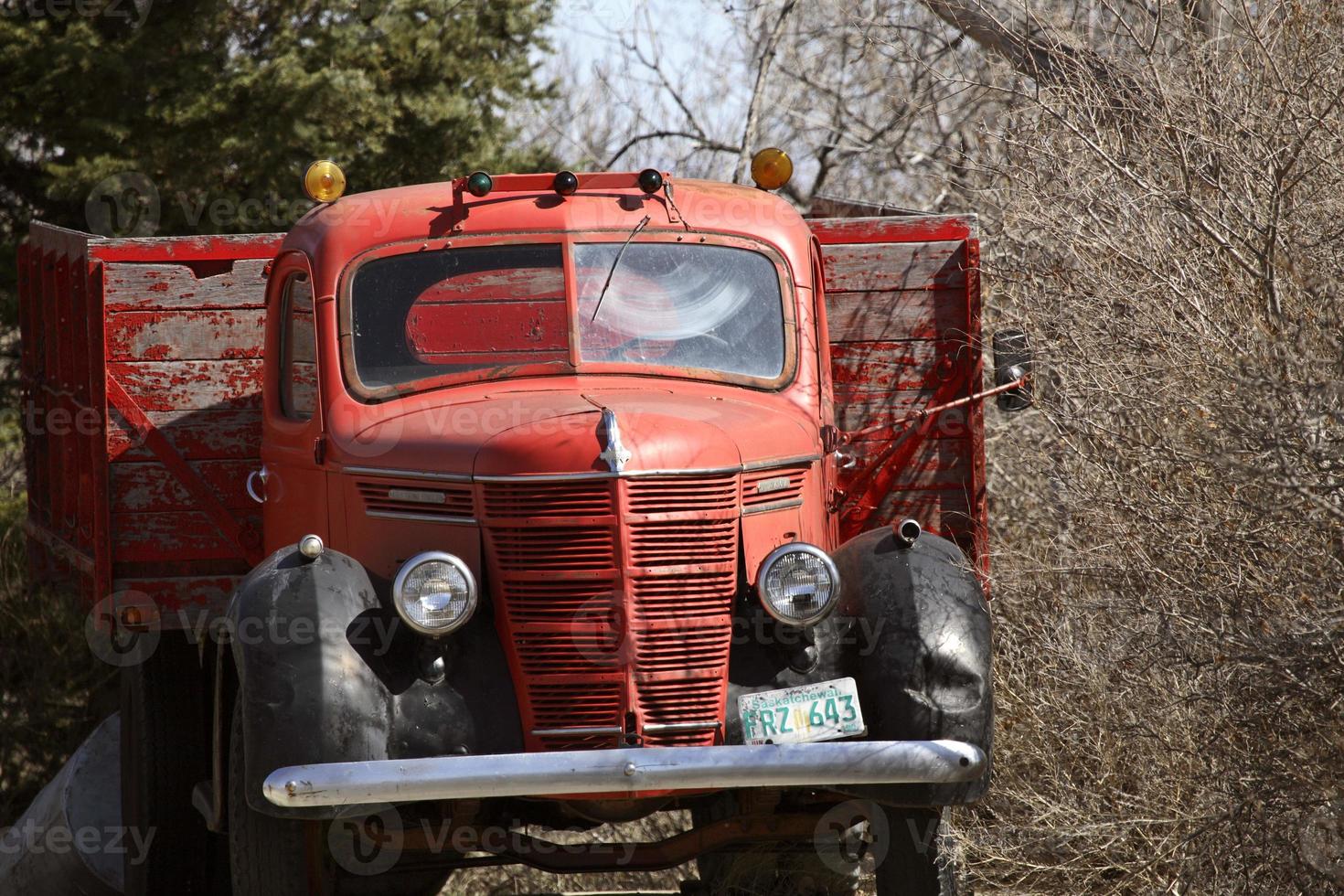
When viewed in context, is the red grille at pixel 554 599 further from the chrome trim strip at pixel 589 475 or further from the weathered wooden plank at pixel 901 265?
the weathered wooden plank at pixel 901 265

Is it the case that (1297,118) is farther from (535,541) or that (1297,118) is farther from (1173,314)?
(535,541)

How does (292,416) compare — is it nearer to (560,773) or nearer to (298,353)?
(298,353)

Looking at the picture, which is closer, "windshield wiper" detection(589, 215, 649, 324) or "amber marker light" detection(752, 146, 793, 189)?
"windshield wiper" detection(589, 215, 649, 324)

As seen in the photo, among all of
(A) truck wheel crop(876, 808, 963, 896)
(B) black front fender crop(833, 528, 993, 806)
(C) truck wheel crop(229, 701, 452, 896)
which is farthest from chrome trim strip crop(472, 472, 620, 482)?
(A) truck wheel crop(876, 808, 963, 896)

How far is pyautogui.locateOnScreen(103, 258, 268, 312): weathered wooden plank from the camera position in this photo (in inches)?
248

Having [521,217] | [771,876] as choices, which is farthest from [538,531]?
[771,876]

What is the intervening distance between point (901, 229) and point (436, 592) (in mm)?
3022

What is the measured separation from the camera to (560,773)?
3.89 meters

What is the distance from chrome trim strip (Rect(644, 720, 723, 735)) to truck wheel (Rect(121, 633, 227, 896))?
110 inches

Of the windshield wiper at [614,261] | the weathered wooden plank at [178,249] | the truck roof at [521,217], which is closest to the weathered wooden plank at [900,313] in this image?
the truck roof at [521,217]

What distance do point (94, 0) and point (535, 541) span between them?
8.18 meters

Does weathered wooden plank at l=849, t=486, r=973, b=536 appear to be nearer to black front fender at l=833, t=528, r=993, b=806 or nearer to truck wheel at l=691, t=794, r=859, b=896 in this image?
truck wheel at l=691, t=794, r=859, b=896

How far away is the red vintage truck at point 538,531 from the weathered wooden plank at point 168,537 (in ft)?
0.04

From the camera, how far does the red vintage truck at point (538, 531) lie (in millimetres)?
4266
